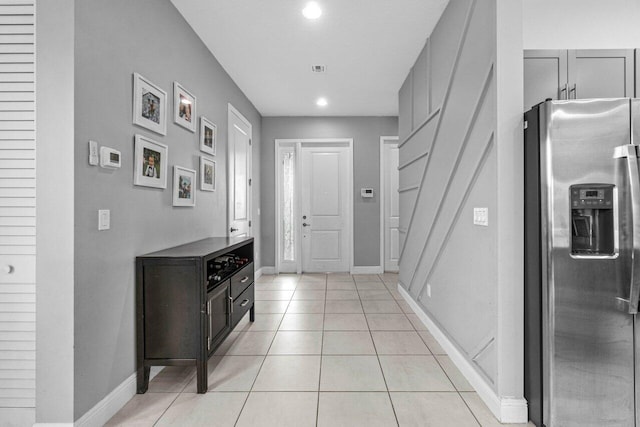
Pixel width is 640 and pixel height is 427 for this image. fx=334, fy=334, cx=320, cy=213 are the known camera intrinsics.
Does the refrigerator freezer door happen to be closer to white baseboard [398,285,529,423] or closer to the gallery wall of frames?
white baseboard [398,285,529,423]

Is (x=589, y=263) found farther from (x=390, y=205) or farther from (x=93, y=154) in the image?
(x=390, y=205)

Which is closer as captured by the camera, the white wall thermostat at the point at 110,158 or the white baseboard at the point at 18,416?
the white baseboard at the point at 18,416

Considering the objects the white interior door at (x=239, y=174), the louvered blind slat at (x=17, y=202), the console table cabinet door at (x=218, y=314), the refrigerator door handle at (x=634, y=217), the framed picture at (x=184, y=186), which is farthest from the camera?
the white interior door at (x=239, y=174)

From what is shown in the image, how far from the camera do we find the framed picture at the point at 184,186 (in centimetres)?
275

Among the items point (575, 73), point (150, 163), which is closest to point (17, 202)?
point (150, 163)

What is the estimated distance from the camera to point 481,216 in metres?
2.11

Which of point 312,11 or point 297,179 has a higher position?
point 312,11

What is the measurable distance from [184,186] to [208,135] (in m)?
0.83

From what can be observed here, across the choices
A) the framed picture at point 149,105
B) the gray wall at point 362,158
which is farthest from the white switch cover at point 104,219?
the gray wall at point 362,158

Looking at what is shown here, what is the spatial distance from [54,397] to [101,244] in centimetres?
78

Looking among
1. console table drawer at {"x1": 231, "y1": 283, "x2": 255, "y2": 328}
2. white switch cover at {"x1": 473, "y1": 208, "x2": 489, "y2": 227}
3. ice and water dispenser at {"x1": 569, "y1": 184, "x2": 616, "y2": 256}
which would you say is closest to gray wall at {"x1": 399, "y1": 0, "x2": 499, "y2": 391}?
white switch cover at {"x1": 473, "y1": 208, "x2": 489, "y2": 227}

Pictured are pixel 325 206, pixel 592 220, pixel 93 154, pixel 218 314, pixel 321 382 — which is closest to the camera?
pixel 592 220

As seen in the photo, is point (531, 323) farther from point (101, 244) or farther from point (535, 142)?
point (101, 244)

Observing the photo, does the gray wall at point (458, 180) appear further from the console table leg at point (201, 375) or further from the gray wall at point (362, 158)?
the gray wall at point (362, 158)
